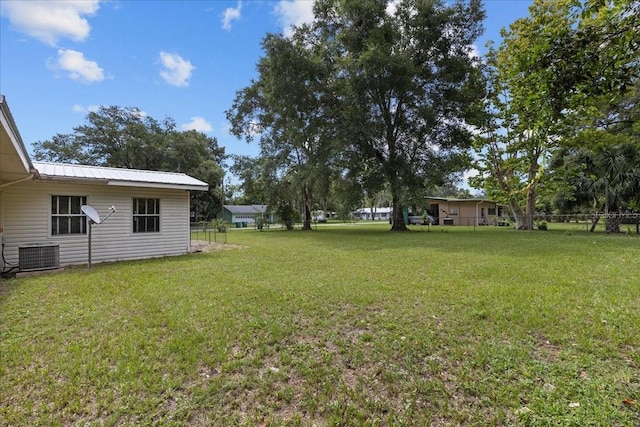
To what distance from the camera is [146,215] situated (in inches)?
385

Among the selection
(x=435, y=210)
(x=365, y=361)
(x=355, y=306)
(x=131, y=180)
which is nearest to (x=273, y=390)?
(x=365, y=361)

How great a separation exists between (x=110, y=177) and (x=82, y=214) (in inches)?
48.5

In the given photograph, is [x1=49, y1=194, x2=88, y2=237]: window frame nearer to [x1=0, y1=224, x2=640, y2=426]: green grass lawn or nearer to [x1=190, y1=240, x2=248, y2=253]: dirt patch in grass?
[x1=0, y1=224, x2=640, y2=426]: green grass lawn

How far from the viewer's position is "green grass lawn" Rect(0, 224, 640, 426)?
7.66 feet

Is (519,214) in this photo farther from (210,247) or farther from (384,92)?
(210,247)

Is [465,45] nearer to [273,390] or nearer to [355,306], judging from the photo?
[355,306]

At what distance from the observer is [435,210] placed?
110 feet

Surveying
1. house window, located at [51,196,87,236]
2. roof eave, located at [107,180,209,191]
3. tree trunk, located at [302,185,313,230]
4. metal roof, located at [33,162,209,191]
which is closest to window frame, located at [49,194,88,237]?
house window, located at [51,196,87,236]

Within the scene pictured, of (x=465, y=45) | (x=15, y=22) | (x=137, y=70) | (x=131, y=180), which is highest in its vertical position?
(x=465, y=45)

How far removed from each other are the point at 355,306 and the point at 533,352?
2.15m

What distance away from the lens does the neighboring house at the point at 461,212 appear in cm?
3166

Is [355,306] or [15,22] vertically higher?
[15,22]

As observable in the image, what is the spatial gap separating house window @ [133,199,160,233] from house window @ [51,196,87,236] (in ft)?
4.14

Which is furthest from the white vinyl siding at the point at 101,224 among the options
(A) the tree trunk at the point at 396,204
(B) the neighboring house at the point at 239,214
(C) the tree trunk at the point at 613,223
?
(B) the neighboring house at the point at 239,214
